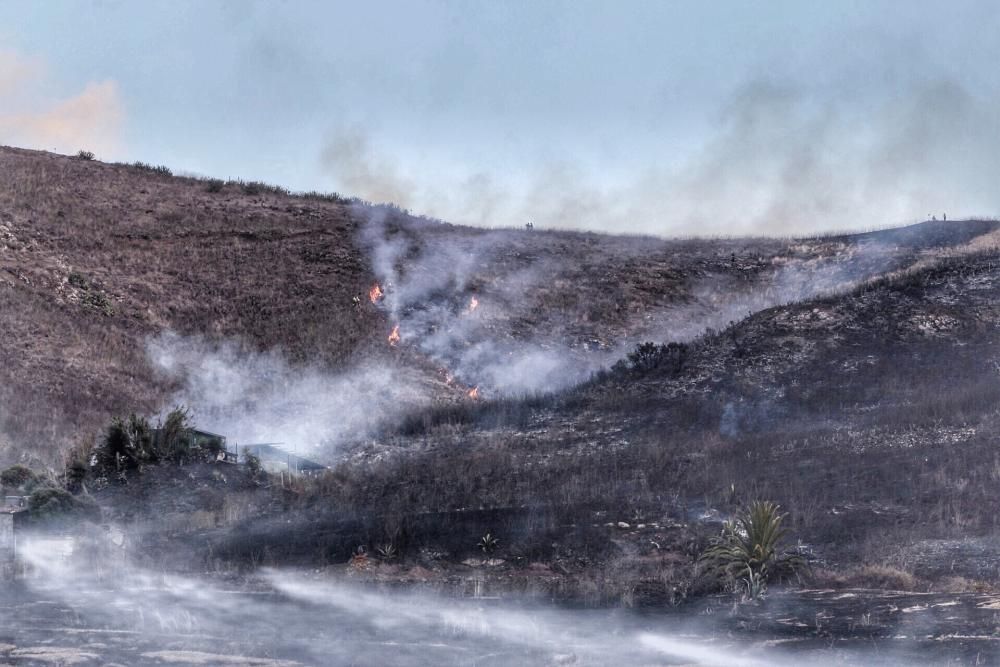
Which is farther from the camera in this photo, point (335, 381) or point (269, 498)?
point (335, 381)

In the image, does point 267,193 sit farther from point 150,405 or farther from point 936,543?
point 936,543

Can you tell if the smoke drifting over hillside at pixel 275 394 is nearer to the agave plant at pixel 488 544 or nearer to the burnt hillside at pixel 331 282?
the burnt hillside at pixel 331 282

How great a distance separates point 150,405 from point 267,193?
2938cm

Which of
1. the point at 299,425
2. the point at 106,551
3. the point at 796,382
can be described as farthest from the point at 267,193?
the point at 106,551

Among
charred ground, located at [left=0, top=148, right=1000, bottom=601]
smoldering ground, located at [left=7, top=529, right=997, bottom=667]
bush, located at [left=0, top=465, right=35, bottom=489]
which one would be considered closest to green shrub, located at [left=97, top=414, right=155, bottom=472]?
charred ground, located at [left=0, top=148, right=1000, bottom=601]

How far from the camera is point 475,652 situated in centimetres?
1611

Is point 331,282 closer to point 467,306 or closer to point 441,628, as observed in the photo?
point 467,306

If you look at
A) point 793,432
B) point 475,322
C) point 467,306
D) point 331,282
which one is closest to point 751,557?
point 793,432

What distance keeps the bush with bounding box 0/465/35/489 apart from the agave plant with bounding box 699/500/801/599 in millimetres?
18004

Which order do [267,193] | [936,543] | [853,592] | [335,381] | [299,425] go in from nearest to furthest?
[853,592] < [936,543] < [299,425] < [335,381] < [267,193]

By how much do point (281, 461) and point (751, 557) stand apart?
55.5 feet

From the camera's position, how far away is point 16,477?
28.9 m

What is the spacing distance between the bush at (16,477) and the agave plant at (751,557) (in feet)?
59.1

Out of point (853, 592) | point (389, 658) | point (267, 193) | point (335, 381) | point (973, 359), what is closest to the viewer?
point (389, 658)
